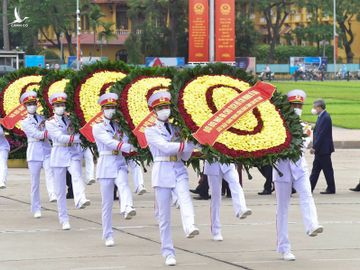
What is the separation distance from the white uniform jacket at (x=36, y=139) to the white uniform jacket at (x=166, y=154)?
4997mm

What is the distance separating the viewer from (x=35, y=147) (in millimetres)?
18781

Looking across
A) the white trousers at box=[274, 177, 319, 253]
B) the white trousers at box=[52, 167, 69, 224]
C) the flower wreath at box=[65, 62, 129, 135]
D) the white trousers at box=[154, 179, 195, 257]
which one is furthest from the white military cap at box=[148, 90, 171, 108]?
the flower wreath at box=[65, 62, 129, 135]

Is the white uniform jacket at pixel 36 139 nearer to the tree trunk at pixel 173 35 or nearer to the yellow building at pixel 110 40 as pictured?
the tree trunk at pixel 173 35

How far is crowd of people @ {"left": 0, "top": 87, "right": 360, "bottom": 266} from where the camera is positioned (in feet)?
45.5

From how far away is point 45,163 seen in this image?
62.6ft

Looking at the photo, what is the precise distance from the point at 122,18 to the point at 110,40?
7273mm

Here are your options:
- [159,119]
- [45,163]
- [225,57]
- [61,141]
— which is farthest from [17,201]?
[225,57]

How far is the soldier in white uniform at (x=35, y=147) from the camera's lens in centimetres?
1872

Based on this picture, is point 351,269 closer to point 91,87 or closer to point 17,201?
point 91,87

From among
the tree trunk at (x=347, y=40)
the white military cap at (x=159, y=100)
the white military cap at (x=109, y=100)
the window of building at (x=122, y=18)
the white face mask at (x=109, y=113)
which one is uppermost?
the white military cap at (x=159, y=100)

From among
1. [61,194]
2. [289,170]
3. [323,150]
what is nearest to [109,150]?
[61,194]

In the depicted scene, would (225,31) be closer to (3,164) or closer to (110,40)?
(3,164)

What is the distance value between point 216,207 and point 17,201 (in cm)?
656

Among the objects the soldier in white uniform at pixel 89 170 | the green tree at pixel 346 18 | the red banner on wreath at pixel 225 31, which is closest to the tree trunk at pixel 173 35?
the green tree at pixel 346 18
